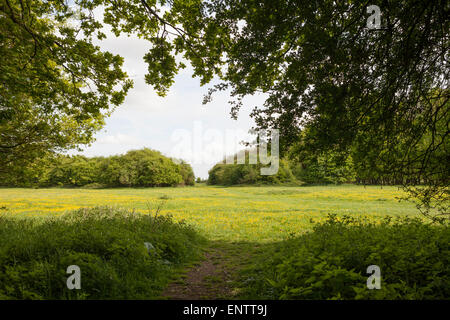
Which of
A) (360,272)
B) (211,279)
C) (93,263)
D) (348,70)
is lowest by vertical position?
(211,279)

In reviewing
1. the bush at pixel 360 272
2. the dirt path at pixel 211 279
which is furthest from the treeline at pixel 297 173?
the dirt path at pixel 211 279

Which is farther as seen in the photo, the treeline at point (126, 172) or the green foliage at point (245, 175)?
the treeline at point (126, 172)

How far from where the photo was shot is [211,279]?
245 inches

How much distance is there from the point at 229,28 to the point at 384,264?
24.0 ft

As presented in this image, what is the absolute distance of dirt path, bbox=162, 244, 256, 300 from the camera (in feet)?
17.2

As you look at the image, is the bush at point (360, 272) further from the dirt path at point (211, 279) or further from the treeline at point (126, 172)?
the treeline at point (126, 172)

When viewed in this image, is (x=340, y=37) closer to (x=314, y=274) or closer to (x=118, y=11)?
(x=314, y=274)

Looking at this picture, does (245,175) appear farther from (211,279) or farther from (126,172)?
(211,279)

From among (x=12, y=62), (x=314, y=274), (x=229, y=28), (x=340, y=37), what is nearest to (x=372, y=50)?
(x=340, y=37)

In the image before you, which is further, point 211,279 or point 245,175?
point 245,175

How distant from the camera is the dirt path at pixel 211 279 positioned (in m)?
5.25

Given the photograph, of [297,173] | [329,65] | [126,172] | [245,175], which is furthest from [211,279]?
[126,172]

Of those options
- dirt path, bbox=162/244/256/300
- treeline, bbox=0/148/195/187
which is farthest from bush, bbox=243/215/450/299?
treeline, bbox=0/148/195/187
